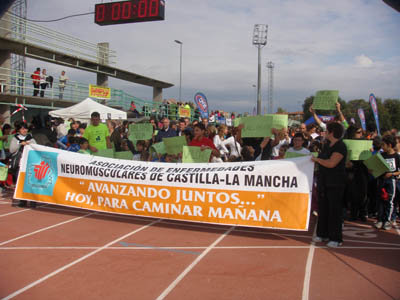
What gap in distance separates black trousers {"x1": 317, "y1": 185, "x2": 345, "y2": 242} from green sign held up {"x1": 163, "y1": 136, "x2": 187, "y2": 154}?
3.00 metres

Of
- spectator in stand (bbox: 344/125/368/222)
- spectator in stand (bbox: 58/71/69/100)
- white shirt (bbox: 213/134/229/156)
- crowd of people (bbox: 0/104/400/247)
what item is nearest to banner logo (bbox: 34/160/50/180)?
crowd of people (bbox: 0/104/400/247)

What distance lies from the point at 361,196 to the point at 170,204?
383 cm

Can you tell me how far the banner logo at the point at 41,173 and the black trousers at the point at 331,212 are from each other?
5066 millimetres

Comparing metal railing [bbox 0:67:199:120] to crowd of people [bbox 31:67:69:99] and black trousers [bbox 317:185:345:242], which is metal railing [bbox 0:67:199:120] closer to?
crowd of people [bbox 31:67:69:99]

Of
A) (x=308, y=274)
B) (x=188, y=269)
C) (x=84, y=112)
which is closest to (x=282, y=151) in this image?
(x=308, y=274)

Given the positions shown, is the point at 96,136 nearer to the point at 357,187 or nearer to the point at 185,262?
the point at 185,262

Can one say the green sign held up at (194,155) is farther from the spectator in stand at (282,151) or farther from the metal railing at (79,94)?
the metal railing at (79,94)

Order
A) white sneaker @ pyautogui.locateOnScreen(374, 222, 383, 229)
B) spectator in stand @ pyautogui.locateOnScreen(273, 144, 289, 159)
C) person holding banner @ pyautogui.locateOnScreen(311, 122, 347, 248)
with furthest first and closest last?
spectator in stand @ pyautogui.locateOnScreen(273, 144, 289, 159), white sneaker @ pyautogui.locateOnScreen(374, 222, 383, 229), person holding banner @ pyautogui.locateOnScreen(311, 122, 347, 248)

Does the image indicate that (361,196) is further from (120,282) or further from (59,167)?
(59,167)

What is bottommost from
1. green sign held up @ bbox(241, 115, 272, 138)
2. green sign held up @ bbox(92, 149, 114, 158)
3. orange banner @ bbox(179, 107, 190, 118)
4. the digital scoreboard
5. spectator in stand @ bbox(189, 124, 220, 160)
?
green sign held up @ bbox(92, 149, 114, 158)

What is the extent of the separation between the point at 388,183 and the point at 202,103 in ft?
33.3

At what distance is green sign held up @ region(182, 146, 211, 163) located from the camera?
656 centimetres

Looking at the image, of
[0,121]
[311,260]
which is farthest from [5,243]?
[0,121]

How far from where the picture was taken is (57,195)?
Result: 7.00m
